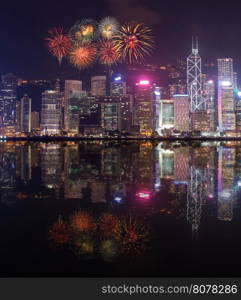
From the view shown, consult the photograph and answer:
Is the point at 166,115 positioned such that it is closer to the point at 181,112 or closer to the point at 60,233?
the point at 181,112

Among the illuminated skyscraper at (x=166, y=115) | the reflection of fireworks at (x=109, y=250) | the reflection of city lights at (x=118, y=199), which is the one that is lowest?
the reflection of fireworks at (x=109, y=250)

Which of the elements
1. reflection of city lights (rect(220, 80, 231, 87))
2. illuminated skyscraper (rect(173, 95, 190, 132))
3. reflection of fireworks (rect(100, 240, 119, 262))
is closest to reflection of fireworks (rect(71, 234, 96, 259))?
reflection of fireworks (rect(100, 240, 119, 262))

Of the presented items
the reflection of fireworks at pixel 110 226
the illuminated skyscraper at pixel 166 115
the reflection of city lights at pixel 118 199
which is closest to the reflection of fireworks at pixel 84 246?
the reflection of fireworks at pixel 110 226

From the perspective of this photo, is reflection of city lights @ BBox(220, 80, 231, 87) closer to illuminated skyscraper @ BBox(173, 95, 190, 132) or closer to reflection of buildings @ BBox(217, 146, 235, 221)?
illuminated skyscraper @ BBox(173, 95, 190, 132)

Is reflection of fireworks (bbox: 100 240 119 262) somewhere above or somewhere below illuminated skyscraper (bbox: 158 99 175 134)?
below

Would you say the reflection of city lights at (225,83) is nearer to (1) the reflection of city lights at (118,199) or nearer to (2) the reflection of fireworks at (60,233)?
(1) the reflection of city lights at (118,199)
